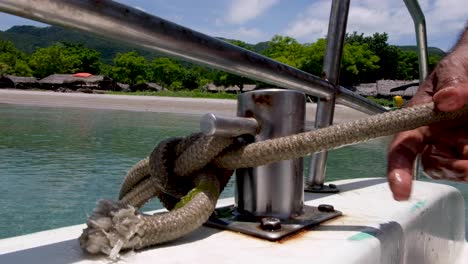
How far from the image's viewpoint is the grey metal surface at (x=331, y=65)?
1.06m

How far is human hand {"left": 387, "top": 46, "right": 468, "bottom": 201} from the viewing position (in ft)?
1.98

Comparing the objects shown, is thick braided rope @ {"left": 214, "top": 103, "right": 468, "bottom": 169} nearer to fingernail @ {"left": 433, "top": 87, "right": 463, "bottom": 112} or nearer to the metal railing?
fingernail @ {"left": 433, "top": 87, "right": 463, "bottom": 112}

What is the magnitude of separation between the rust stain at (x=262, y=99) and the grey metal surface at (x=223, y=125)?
4 centimetres

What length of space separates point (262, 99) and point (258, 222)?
0.63ft

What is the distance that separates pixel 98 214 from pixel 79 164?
3.89m

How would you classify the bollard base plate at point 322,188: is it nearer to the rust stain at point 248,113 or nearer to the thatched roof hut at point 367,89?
the rust stain at point 248,113

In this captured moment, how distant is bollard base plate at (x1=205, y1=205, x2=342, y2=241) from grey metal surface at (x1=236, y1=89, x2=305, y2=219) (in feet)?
Answer: 0.05

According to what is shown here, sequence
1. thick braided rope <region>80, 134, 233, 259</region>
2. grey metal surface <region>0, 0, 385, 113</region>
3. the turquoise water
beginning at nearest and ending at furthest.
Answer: grey metal surface <region>0, 0, 385, 113</region>
thick braided rope <region>80, 134, 233, 259</region>
the turquoise water

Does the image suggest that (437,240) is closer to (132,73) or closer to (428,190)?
(428,190)

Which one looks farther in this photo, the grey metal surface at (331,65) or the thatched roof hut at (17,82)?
the thatched roof hut at (17,82)

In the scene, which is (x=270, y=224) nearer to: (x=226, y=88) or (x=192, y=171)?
(x=192, y=171)

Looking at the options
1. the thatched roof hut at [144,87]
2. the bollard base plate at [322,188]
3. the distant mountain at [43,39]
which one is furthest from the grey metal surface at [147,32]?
the distant mountain at [43,39]

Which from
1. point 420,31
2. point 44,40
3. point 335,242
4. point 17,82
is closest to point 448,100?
point 335,242

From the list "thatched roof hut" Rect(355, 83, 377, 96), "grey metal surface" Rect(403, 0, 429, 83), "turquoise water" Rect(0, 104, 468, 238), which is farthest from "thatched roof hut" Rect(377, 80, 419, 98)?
"grey metal surface" Rect(403, 0, 429, 83)
